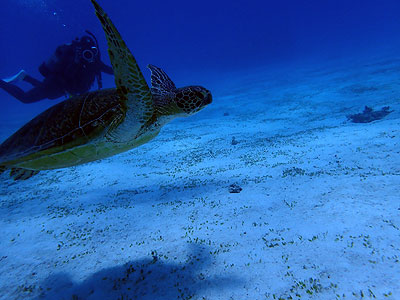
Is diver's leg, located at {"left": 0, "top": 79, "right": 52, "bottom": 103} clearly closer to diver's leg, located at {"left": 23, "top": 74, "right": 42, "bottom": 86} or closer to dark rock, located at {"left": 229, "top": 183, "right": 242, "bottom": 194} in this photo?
diver's leg, located at {"left": 23, "top": 74, "right": 42, "bottom": 86}

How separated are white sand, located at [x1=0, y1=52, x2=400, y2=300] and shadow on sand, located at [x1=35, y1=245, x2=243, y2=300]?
2 centimetres

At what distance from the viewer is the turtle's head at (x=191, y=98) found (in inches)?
140

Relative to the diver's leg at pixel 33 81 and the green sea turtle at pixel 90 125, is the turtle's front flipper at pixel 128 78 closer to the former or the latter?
the green sea turtle at pixel 90 125

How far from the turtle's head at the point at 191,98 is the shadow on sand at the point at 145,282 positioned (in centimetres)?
258

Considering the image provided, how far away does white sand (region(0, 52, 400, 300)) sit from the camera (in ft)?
10.1

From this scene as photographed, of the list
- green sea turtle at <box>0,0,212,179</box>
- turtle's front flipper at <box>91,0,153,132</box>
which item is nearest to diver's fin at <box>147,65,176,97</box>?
green sea turtle at <box>0,0,212,179</box>

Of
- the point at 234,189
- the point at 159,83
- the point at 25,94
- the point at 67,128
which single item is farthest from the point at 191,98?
the point at 25,94

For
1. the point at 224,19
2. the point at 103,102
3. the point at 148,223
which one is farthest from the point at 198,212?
the point at 224,19

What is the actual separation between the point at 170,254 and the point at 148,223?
1.25 metres

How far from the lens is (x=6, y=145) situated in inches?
159

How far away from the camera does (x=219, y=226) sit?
451 centimetres

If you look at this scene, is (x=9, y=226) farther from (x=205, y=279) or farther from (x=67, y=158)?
(x=205, y=279)

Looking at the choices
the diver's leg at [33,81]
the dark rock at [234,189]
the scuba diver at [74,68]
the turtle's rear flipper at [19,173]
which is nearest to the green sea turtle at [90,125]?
the turtle's rear flipper at [19,173]

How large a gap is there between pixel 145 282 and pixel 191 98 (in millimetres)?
3025
